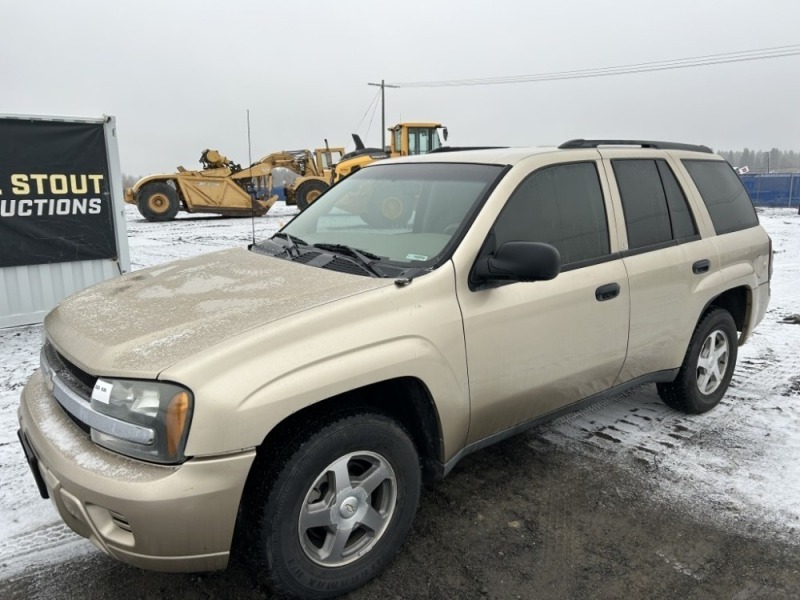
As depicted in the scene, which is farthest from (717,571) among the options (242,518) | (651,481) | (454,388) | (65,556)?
(65,556)

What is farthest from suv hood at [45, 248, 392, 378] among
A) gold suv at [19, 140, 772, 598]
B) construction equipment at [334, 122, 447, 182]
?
construction equipment at [334, 122, 447, 182]

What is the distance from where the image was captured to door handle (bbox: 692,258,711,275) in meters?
3.82

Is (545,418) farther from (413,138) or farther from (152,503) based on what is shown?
(413,138)

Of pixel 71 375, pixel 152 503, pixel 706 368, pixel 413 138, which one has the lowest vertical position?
pixel 706 368

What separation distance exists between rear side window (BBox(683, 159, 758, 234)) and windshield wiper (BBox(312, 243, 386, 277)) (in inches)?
97.5

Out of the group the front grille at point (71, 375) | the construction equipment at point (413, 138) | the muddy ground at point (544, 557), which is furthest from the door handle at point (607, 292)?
the construction equipment at point (413, 138)

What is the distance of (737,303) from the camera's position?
A: 177 inches

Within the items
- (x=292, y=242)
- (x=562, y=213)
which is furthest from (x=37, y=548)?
(x=562, y=213)

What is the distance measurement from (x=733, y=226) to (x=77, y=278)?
6.43m

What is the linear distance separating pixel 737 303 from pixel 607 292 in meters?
1.88

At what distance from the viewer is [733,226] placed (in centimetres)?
429

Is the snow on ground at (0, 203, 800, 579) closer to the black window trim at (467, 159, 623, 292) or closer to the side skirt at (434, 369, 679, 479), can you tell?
the side skirt at (434, 369, 679, 479)

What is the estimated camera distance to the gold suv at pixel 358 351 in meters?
2.03

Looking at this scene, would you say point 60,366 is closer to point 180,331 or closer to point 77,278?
point 180,331
